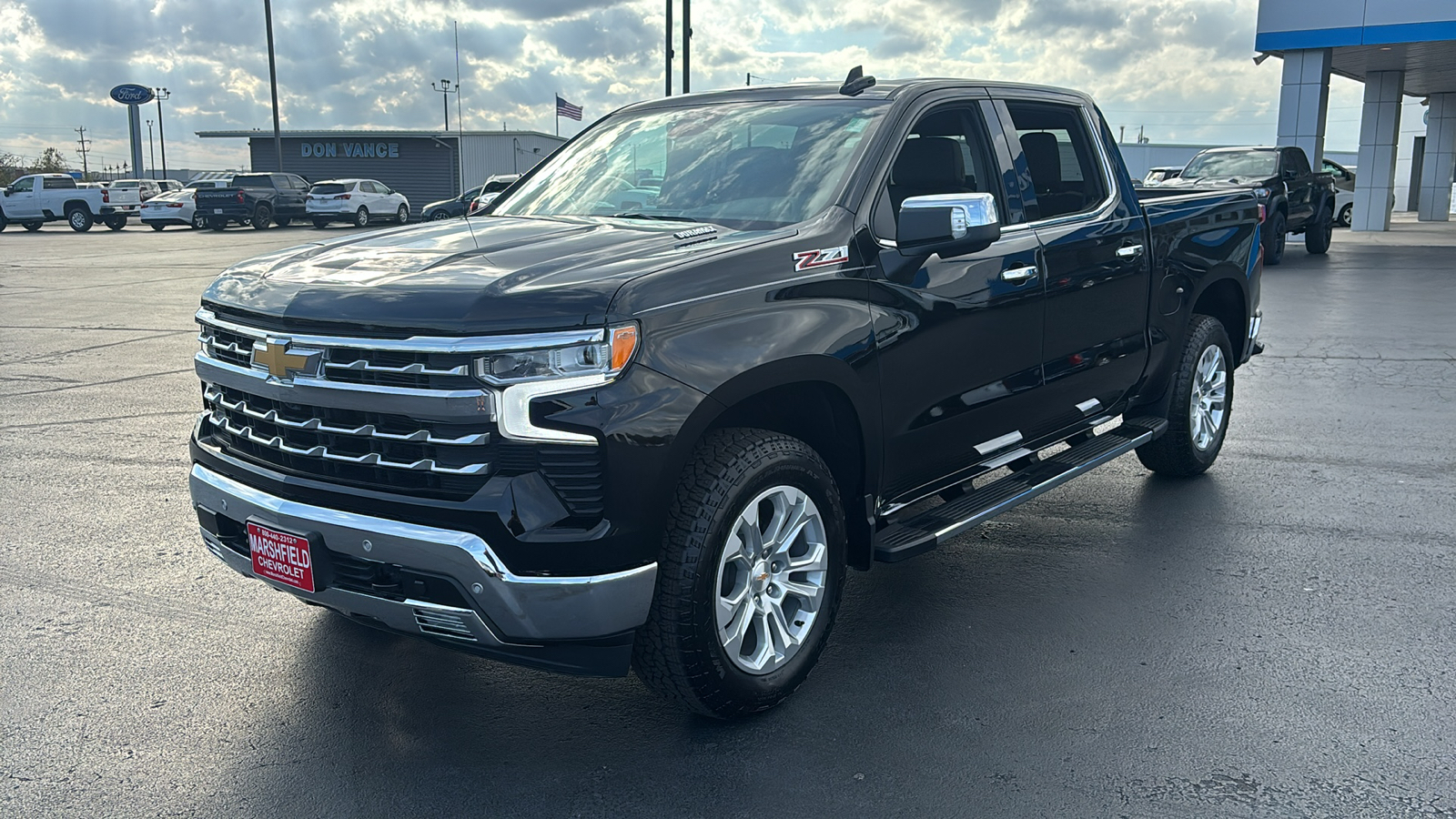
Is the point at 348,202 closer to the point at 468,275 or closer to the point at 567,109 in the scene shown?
the point at 567,109

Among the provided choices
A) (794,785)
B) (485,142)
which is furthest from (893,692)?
(485,142)

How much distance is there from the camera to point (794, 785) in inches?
128

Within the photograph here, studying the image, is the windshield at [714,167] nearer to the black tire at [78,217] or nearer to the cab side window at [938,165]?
the cab side window at [938,165]

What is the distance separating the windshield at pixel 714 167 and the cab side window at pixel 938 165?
7.0 inches

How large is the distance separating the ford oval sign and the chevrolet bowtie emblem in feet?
232

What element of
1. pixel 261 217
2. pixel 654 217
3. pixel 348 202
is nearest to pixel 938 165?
pixel 654 217

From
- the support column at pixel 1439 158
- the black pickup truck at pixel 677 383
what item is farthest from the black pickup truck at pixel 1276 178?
the support column at pixel 1439 158

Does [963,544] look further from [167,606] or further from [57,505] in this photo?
[57,505]

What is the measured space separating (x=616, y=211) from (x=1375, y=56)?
2921 centimetres

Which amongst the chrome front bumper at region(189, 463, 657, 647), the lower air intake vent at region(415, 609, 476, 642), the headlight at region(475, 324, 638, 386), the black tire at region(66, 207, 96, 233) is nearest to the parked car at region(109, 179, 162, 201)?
the black tire at region(66, 207, 96, 233)

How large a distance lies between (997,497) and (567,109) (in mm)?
41915

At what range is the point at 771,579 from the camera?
3670mm

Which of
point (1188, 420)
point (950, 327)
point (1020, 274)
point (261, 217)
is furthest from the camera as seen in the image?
point (261, 217)

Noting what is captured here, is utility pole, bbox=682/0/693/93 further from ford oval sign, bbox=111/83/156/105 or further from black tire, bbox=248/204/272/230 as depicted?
ford oval sign, bbox=111/83/156/105
